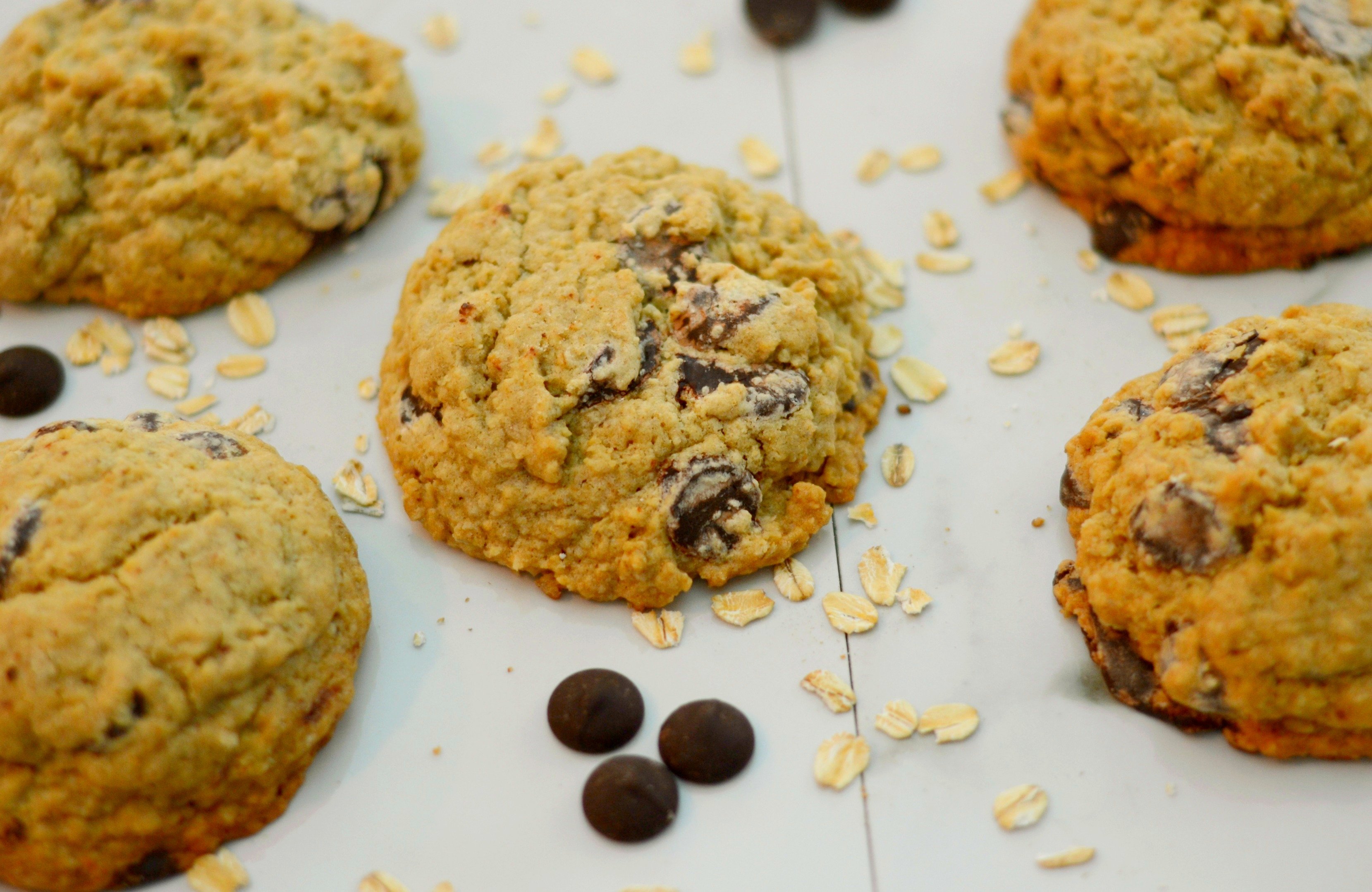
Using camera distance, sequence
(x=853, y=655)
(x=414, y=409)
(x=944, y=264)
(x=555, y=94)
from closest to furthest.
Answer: (x=853, y=655) → (x=414, y=409) → (x=944, y=264) → (x=555, y=94)

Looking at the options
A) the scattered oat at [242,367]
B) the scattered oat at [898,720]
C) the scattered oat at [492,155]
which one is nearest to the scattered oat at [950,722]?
the scattered oat at [898,720]

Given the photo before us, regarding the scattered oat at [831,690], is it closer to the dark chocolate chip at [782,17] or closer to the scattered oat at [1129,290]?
the scattered oat at [1129,290]

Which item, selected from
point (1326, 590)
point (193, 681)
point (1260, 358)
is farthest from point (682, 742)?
point (1260, 358)

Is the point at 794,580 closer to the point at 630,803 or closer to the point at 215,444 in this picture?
the point at 630,803

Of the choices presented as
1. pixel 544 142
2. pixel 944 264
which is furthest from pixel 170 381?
pixel 944 264

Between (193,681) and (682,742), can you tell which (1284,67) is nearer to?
(682,742)

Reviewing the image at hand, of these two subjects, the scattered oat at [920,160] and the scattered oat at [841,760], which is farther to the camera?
the scattered oat at [920,160]

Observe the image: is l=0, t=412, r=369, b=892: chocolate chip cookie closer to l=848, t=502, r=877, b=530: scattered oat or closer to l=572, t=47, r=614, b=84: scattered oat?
l=848, t=502, r=877, b=530: scattered oat
